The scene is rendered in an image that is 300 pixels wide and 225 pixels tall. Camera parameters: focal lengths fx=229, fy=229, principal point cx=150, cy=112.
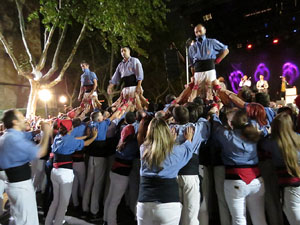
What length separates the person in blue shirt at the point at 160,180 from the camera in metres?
2.50

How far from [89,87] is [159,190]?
6.12 m

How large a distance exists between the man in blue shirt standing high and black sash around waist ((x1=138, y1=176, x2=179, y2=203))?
9.28 feet

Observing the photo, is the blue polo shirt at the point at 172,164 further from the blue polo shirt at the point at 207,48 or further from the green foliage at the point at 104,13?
the green foliage at the point at 104,13

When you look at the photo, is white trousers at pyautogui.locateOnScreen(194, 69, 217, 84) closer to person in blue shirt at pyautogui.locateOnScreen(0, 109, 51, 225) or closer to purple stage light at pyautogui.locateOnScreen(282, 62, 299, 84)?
person in blue shirt at pyautogui.locateOnScreen(0, 109, 51, 225)

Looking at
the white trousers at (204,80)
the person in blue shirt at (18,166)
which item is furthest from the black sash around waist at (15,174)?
the white trousers at (204,80)

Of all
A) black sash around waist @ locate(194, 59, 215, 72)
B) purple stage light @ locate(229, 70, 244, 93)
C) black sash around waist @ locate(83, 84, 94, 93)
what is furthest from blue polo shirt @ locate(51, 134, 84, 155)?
purple stage light @ locate(229, 70, 244, 93)

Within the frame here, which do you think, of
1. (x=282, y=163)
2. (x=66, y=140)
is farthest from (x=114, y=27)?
(x=282, y=163)

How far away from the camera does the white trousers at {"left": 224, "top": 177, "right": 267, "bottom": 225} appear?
2840mm

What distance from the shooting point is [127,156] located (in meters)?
4.00

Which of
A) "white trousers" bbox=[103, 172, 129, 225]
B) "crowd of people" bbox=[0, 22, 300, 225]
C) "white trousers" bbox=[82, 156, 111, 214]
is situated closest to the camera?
"crowd of people" bbox=[0, 22, 300, 225]

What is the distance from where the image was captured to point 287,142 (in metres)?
2.73

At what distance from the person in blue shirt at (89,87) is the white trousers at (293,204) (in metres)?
6.09

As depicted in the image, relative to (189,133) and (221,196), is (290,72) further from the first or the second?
(189,133)

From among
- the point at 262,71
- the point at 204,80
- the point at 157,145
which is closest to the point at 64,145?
the point at 157,145
